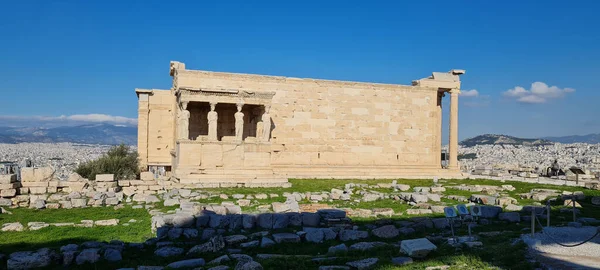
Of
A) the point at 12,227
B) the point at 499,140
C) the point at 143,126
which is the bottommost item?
the point at 12,227

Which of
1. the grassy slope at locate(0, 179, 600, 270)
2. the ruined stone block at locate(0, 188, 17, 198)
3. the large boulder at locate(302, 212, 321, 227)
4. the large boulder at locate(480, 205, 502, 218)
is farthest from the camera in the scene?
the ruined stone block at locate(0, 188, 17, 198)

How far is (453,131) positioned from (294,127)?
383 inches

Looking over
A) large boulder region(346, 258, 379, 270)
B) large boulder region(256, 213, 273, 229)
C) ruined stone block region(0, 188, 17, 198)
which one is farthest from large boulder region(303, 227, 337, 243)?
ruined stone block region(0, 188, 17, 198)

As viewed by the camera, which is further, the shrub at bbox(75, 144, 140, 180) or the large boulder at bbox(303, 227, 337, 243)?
the shrub at bbox(75, 144, 140, 180)

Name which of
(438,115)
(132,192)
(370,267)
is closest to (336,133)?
(438,115)

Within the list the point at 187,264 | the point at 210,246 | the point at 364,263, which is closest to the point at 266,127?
the point at 210,246

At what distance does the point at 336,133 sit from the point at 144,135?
996 cm

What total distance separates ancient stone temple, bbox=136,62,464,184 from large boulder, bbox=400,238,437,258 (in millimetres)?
13026

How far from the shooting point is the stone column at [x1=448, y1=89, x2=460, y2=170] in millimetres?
28103

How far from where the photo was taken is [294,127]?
83.5 feet

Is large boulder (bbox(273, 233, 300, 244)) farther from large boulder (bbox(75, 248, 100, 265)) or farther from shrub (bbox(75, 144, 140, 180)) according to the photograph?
A: shrub (bbox(75, 144, 140, 180))

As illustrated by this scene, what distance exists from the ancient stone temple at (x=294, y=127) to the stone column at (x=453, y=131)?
0.19 feet

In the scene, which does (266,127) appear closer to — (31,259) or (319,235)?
(319,235)

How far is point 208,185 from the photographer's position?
19672 millimetres
